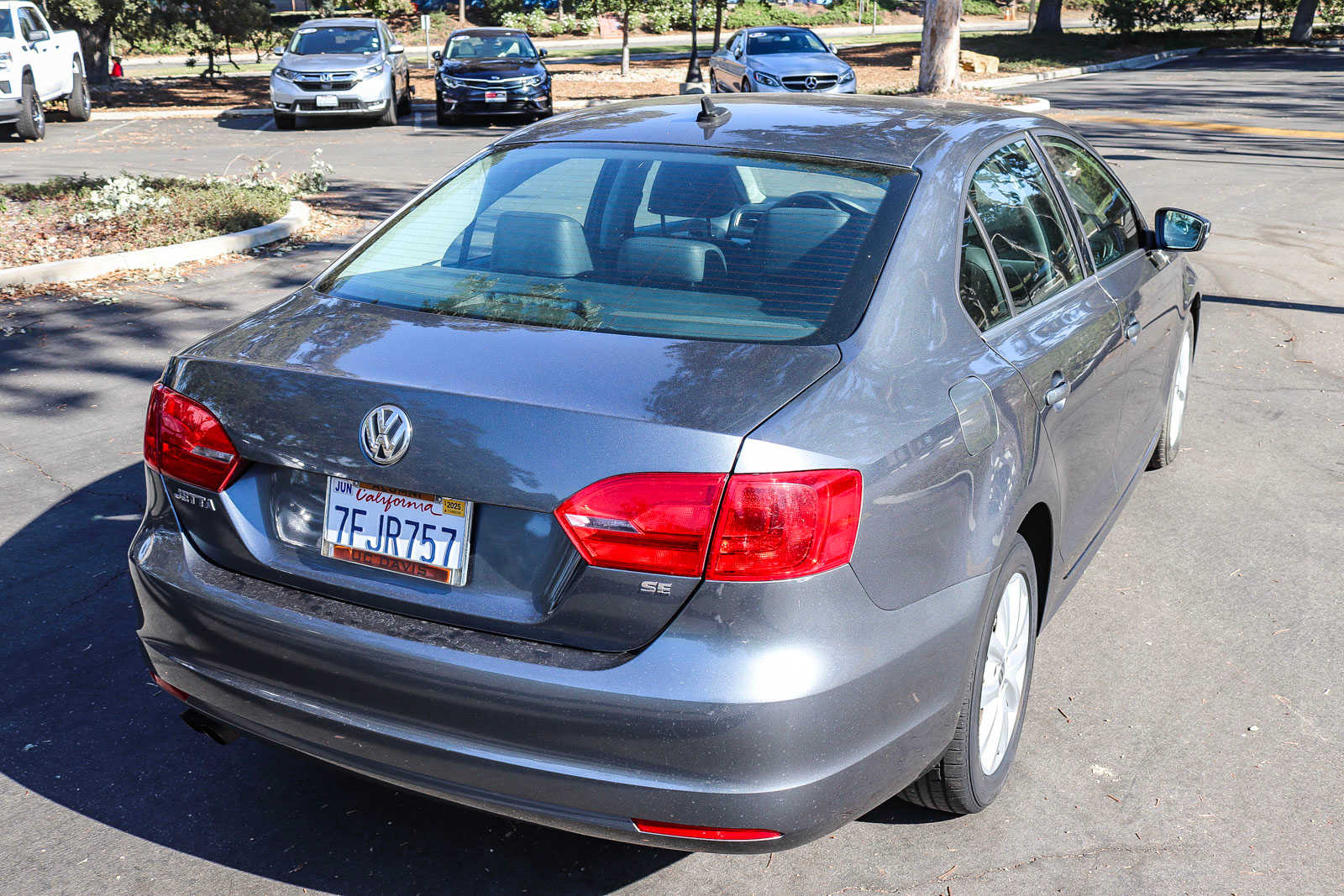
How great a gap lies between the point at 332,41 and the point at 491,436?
20792 millimetres

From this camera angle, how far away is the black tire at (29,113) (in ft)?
58.1

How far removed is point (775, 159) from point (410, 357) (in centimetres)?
124

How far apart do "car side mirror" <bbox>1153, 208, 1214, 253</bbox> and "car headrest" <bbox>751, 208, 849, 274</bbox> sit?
2.06m

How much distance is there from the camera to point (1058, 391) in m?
3.32

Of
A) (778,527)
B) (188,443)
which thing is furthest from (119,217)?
(778,527)

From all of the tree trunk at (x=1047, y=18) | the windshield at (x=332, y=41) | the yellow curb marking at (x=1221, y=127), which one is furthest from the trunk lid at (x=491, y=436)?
the tree trunk at (x=1047, y=18)

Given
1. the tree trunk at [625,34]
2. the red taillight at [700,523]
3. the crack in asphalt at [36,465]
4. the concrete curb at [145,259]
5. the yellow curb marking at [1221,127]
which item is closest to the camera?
the red taillight at [700,523]

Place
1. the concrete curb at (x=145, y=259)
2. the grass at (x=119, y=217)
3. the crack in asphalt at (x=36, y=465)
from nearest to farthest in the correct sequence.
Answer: the crack in asphalt at (x=36, y=465) < the concrete curb at (x=145, y=259) < the grass at (x=119, y=217)

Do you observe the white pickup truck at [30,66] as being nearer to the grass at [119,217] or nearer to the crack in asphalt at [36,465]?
the grass at [119,217]

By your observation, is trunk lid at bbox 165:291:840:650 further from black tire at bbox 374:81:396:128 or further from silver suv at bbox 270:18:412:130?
black tire at bbox 374:81:396:128

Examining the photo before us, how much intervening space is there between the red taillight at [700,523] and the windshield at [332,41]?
2046cm

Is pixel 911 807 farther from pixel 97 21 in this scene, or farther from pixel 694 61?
pixel 694 61

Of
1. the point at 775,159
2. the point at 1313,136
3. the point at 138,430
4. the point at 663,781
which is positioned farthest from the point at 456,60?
the point at 663,781

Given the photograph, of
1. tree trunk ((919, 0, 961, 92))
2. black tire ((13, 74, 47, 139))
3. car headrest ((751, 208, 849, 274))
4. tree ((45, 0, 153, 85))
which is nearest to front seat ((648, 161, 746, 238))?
car headrest ((751, 208, 849, 274))
